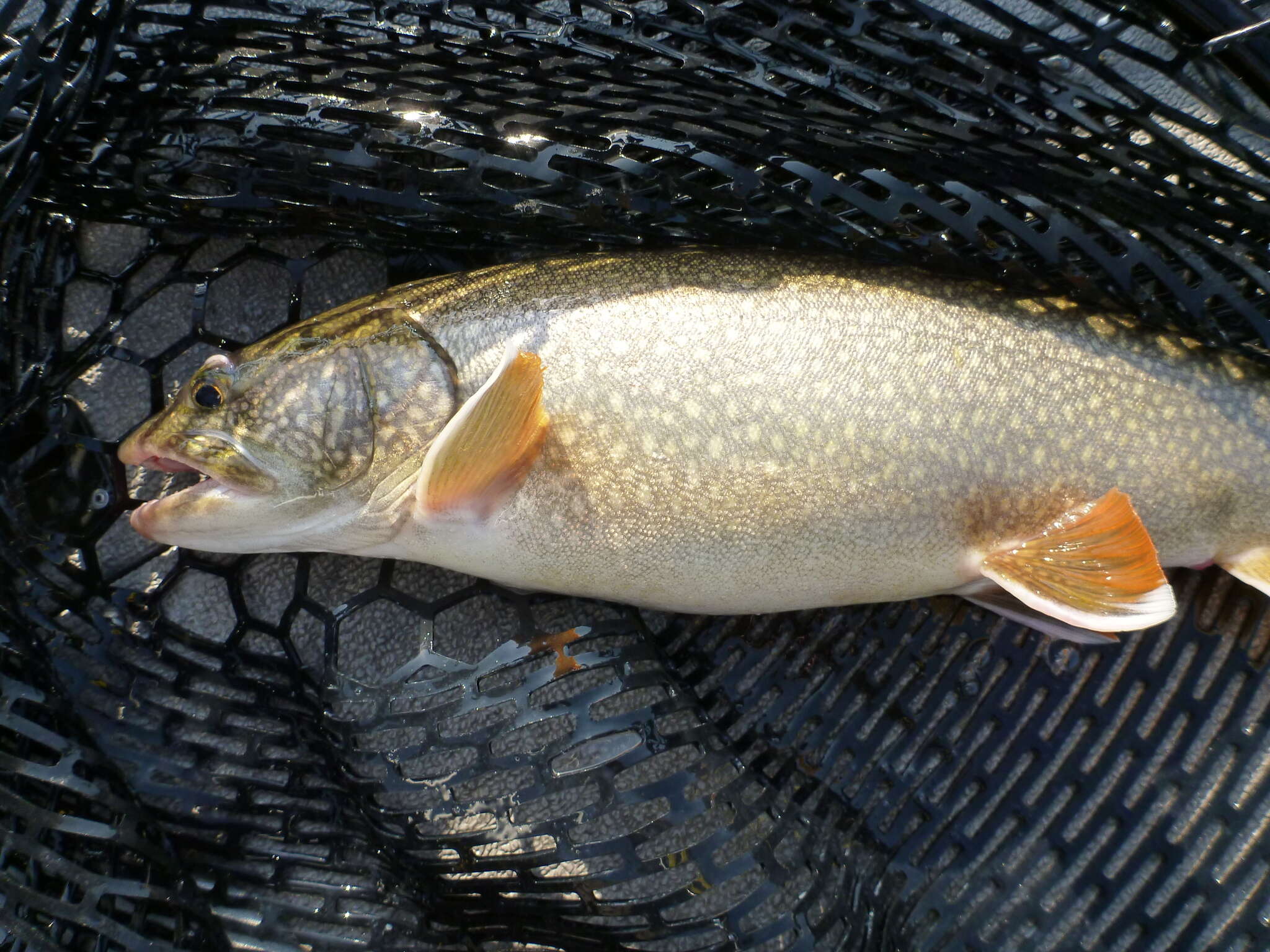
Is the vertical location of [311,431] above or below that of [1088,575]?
below

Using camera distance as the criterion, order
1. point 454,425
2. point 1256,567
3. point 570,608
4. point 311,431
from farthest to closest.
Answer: point 570,608, point 1256,567, point 311,431, point 454,425

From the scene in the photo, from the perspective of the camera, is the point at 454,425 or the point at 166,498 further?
the point at 166,498

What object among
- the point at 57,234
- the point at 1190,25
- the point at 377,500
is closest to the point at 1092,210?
the point at 1190,25

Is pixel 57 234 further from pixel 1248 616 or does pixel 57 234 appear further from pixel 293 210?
pixel 1248 616

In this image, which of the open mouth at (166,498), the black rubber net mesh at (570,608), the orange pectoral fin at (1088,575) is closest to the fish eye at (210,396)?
the open mouth at (166,498)

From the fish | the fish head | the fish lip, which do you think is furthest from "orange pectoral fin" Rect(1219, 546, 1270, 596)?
the fish lip

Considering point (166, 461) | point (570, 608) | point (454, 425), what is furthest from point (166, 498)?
point (570, 608)

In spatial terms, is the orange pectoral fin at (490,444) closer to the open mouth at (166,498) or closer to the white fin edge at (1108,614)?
the open mouth at (166,498)

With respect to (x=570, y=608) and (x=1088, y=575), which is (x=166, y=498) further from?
(x=1088, y=575)
